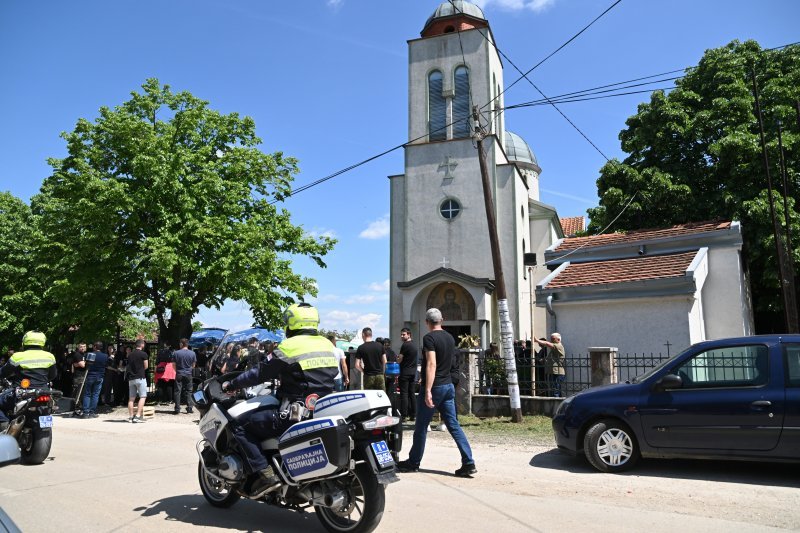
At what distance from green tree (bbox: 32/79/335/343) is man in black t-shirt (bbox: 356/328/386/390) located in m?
6.81

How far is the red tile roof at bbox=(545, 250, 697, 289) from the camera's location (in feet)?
46.8

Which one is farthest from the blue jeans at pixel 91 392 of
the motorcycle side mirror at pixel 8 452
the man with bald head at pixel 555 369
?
the motorcycle side mirror at pixel 8 452

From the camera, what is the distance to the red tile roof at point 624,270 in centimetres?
1427

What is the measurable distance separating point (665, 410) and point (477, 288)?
54.1 ft

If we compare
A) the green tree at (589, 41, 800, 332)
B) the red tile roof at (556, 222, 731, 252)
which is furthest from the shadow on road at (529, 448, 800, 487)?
the green tree at (589, 41, 800, 332)

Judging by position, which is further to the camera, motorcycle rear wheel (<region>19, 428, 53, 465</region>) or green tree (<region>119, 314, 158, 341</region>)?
green tree (<region>119, 314, 158, 341</region>)

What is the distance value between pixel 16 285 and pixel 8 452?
1122 inches

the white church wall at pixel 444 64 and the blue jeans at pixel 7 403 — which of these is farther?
the white church wall at pixel 444 64

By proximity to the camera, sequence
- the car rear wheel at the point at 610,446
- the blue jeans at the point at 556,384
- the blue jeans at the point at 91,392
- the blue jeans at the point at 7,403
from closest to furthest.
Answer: the car rear wheel at the point at 610,446 → the blue jeans at the point at 7,403 → the blue jeans at the point at 556,384 → the blue jeans at the point at 91,392

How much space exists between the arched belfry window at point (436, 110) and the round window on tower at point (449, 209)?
9.62ft

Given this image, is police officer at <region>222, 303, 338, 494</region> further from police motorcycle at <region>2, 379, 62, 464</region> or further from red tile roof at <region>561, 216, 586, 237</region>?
red tile roof at <region>561, 216, 586, 237</region>

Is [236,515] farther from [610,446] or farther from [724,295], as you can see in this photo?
[724,295]

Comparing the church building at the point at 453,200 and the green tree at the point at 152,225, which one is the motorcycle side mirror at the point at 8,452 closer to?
the green tree at the point at 152,225

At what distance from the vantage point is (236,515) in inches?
212
